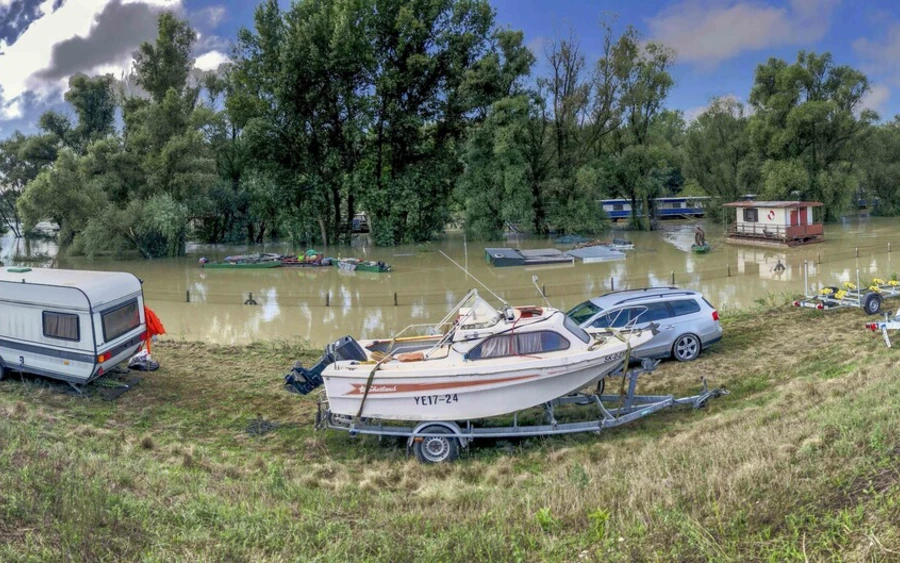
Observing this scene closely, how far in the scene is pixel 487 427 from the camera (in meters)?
9.23

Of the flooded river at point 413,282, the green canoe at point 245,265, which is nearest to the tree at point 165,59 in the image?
the flooded river at point 413,282

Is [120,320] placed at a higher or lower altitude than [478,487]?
higher

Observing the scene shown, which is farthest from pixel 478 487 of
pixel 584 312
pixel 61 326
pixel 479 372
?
pixel 61 326

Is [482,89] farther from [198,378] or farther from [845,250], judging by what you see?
[198,378]

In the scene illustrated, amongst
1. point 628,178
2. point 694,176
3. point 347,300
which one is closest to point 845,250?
point 628,178

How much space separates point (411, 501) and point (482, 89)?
42065mm

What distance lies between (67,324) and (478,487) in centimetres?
858

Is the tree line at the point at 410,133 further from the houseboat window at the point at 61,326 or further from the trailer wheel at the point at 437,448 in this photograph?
the trailer wheel at the point at 437,448

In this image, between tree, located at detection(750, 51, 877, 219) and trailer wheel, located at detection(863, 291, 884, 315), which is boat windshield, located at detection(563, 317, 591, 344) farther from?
tree, located at detection(750, 51, 877, 219)

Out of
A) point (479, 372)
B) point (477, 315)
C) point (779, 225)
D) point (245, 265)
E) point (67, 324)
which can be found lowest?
point (479, 372)

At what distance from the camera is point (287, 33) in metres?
42.6

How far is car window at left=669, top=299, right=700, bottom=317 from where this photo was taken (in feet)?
40.7

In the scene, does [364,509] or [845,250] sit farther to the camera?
[845,250]

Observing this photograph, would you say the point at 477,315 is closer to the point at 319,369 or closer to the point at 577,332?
the point at 577,332
